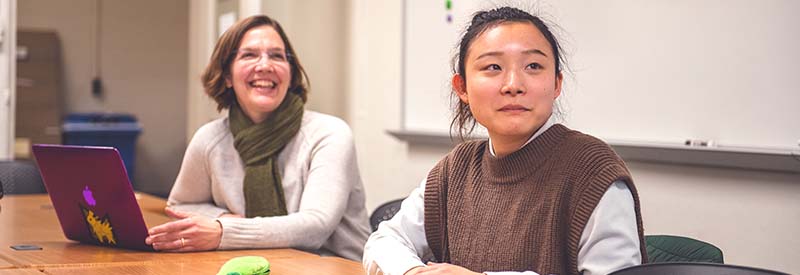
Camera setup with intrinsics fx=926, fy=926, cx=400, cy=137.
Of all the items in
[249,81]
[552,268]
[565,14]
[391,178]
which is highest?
[565,14]

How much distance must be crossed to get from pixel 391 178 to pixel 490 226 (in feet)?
8.71

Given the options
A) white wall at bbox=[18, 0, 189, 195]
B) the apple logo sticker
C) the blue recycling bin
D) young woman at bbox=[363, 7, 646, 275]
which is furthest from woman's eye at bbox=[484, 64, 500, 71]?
white wall at bbox=[18, 0, 189, 195]

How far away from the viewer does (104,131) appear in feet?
23.5

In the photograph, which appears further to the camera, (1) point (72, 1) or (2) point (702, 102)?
(1) point (72, 1)

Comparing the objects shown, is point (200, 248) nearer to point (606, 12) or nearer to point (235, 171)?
point (235, 171)

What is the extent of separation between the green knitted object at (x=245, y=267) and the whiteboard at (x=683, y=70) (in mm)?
870

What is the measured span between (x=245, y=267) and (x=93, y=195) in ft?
1.87

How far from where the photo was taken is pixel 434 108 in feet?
12.5

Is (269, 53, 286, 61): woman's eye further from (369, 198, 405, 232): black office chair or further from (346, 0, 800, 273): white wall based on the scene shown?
(346, 0, 800, 273): white wall

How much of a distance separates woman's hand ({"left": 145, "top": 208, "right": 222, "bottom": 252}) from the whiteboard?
0.74m

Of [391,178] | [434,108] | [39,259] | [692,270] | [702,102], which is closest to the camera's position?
[692,270]

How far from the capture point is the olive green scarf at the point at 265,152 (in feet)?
7.95

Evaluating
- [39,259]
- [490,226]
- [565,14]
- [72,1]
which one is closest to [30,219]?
[39,259]

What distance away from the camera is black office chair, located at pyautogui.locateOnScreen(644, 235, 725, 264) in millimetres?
1706
